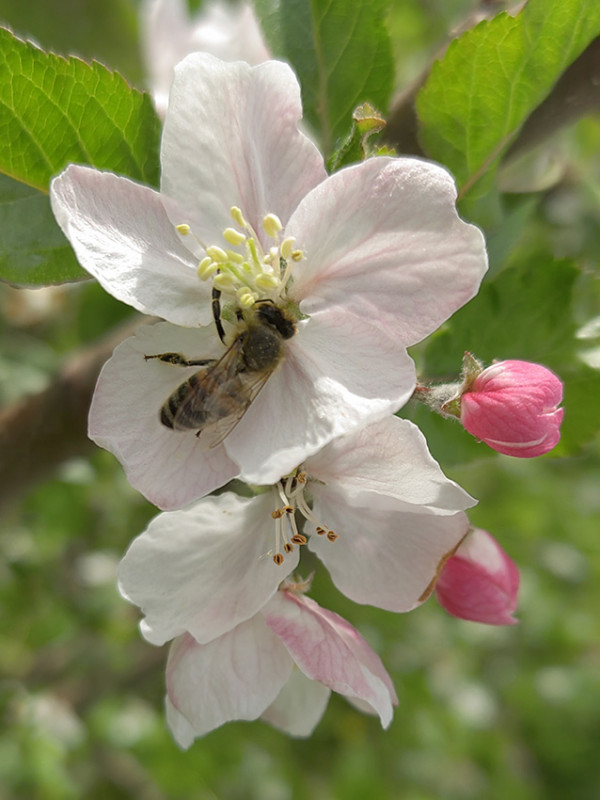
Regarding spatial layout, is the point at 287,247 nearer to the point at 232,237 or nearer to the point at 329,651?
the point at 232,237

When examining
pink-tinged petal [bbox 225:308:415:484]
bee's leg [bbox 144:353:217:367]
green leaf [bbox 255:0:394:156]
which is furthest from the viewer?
green leaf [bbox 255:0:394:156]

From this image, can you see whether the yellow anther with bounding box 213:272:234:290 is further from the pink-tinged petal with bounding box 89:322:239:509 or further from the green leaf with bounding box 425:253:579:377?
the green leaf with bounding box 425:253:579:377

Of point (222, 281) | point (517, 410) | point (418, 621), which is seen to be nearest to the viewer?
point (517, 410)

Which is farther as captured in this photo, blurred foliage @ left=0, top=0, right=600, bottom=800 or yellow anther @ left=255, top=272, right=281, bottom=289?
blurred foliage @ left=0, top=0, right=600, bottom=800

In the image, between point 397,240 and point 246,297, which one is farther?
point 246,297

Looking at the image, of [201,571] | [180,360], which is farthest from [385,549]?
[180,360]

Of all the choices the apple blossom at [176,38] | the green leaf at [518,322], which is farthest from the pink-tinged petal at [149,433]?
the apple blossom at [176,38]

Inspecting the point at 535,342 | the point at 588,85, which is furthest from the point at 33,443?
the point at 588,85

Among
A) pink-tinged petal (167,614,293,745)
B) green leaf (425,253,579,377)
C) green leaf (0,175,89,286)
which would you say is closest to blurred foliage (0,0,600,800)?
green leaf (425,253,579,377)
